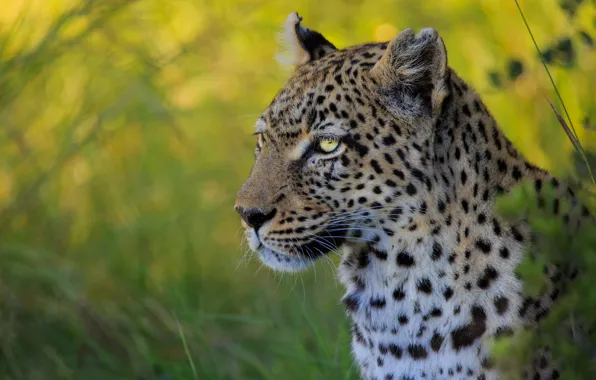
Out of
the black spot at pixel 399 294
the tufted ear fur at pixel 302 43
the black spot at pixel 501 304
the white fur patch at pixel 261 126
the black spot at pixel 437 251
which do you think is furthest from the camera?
the tufted ear fur at pixel 302 43

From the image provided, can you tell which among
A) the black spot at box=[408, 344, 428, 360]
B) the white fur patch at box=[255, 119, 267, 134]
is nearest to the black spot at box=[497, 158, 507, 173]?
the black spot at box=[408, 344, 428, 360]

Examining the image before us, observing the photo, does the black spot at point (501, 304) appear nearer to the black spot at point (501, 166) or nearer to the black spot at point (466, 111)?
the black spot at point (501, 166)

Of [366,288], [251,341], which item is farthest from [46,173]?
[366,288]

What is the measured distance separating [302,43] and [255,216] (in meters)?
1.02

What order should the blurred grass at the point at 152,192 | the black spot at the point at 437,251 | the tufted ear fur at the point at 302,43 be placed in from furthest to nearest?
the blurred grass at the point at 152,192, the tufted ear fur at the point at 302,43, the black spot at the point at 437,251

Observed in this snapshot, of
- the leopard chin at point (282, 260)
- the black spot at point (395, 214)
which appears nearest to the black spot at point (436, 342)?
the black spot at point (395, 214)

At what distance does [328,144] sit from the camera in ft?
13.8

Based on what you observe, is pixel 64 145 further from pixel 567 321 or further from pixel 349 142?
pixel 567 321

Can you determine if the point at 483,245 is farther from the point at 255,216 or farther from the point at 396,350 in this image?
the point at 255,216

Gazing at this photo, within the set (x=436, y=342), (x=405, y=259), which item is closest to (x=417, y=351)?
(x=436, y=342)

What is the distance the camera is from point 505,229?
159 inches

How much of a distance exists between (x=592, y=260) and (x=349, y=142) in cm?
130

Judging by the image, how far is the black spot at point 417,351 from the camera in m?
4.12

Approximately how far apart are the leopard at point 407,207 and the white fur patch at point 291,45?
46 cm
